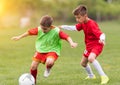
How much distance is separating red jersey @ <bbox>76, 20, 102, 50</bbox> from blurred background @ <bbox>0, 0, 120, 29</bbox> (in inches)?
2110

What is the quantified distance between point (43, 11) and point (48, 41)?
2392 inches

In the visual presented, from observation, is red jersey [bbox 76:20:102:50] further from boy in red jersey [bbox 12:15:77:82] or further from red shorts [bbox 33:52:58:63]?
red shorts [bbox 33:52:58:63]

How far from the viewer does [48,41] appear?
31.1 feet

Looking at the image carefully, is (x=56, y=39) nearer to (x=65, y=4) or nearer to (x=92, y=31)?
(x=92, y=31)

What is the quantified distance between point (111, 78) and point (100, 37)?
1.36m

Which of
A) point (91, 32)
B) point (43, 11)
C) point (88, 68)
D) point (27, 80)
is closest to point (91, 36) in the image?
point (91, 32)

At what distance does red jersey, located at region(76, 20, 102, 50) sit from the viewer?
380 inches

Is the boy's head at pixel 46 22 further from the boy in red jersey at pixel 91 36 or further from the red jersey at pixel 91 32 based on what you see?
the red jersey at pixel 91 32

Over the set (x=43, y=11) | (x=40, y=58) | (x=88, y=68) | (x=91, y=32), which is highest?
(x=91, y=32)

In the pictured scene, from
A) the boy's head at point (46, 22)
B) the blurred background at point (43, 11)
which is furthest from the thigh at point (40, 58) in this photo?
the blurred background at point (43, 11)

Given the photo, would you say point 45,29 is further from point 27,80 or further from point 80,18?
point 27,80

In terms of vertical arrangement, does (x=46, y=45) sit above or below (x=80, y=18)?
below

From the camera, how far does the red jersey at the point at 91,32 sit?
31.7 ft

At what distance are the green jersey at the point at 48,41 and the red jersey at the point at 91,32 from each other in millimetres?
686
